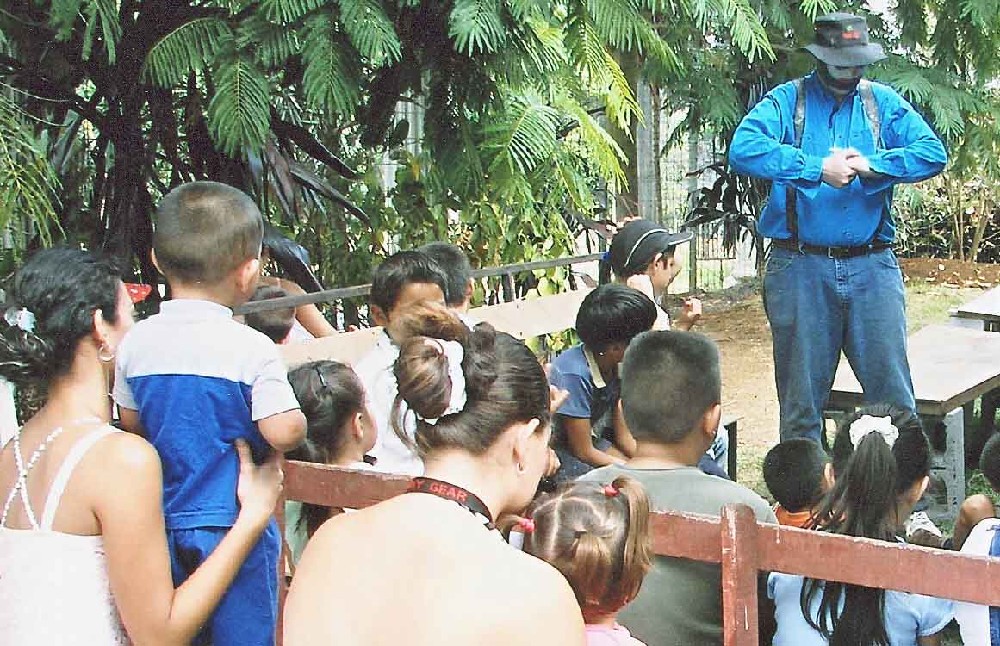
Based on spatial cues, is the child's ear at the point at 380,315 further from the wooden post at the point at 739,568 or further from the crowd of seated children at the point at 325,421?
the wooden post at the point at 739,568

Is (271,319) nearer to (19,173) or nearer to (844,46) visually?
(19,173)

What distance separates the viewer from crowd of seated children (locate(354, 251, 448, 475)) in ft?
11.3

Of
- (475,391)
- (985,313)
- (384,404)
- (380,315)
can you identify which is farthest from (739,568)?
(985,313)

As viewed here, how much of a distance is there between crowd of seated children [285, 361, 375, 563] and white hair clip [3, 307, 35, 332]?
89 cm

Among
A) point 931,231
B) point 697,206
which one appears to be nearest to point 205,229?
point 697,206

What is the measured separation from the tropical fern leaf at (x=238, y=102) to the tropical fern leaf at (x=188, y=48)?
0.07 meters

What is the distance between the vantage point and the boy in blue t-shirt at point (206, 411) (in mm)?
2365

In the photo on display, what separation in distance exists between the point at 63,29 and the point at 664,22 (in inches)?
107

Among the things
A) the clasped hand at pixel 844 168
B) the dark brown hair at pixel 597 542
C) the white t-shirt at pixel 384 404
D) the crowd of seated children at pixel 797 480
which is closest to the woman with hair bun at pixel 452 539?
the dark brown hair at pixel 597 542

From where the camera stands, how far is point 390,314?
400 cm

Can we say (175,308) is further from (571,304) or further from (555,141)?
(571,304)

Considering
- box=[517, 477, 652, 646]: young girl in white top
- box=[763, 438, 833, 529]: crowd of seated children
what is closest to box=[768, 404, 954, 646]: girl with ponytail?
box=[763, 438, 833, 529]: crowd of seated children

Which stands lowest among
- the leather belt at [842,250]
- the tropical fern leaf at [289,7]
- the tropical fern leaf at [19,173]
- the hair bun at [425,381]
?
the leather belt at [842,250]

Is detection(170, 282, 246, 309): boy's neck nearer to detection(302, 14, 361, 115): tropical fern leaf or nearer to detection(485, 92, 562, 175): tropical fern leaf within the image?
detection(302, 14, 361, 115): tropical fern leaf
